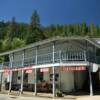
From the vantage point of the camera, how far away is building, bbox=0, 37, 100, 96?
926 inches

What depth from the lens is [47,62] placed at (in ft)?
85.4

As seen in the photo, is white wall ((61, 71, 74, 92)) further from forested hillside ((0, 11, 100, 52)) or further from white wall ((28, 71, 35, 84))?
forested hillside ((0, 11, 100, 52))

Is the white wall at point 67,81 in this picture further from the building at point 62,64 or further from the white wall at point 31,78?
the white wall at point 31,78

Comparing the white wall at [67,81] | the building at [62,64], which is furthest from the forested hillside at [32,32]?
the white wall at [67,81]

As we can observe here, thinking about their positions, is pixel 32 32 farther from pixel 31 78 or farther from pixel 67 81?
pixel 67 81

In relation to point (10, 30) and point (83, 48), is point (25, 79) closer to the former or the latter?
point (83, 48)

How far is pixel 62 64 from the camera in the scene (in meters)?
23.3

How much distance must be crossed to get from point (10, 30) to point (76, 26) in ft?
125

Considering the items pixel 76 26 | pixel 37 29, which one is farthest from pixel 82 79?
pixel 76 26

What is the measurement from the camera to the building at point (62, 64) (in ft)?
77.2

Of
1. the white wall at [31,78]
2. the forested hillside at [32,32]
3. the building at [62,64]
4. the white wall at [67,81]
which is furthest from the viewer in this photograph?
the forested hillside at [32,32]

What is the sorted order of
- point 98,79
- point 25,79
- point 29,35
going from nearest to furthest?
point 98,79
point 25,79
point 29,35

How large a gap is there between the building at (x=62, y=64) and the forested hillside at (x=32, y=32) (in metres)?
16.7

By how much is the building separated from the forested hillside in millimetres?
16655
